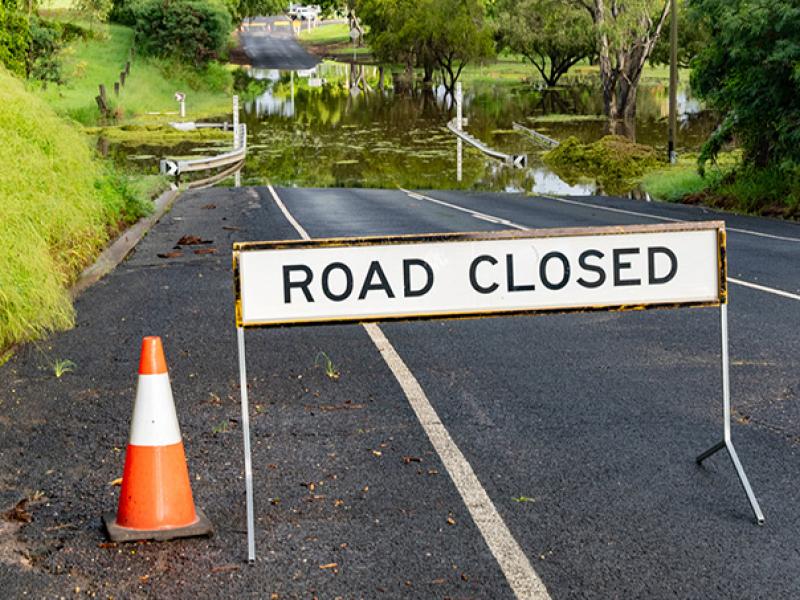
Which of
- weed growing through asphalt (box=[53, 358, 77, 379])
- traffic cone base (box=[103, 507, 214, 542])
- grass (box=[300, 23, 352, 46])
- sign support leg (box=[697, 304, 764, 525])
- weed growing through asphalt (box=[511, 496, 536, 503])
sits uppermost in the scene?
grass (box=[300, 23, 352, 46])

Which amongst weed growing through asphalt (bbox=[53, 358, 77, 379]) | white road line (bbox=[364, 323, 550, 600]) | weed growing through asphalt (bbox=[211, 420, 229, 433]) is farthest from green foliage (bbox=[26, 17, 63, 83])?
weed growing through asphalt (bbox=[211, 420, 229, 433])

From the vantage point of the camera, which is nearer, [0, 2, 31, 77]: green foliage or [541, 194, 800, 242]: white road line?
[0, 2, 31, 77]: green foliage

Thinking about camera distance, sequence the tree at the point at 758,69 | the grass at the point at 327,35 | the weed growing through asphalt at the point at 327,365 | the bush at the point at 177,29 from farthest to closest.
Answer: the grass at the point at 327,35, the bush at the point at 177,29, the tree at the point at 758,69, the weed growing through asphalt at the point at 327,365

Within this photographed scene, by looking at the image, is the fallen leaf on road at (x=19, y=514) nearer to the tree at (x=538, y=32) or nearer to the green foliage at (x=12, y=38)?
the green foliage at (x=12, y=38)

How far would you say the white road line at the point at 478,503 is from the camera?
16.4 ft

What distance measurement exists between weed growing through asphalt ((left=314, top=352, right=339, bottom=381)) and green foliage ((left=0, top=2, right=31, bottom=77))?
10.5 metres

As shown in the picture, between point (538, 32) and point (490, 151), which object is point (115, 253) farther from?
point (538, 32)

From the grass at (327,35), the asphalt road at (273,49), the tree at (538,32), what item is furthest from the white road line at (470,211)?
the grass at (327,35)

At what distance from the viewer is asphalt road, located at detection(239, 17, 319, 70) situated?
117812 millimetres

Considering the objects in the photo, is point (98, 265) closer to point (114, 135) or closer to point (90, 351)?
point (90, 351)

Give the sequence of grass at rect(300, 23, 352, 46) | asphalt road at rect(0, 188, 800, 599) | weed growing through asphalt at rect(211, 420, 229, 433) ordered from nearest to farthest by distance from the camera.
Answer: asphalt road at rect(0, 188, 800, 599) < weed growing through asphalt at rect(211, 420, 229, 433) < grass at rect(300, 23, 352, 46)

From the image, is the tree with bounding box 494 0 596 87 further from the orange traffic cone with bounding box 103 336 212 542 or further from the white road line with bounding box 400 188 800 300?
the orange traffic cone with bounding box 103 336 212 542

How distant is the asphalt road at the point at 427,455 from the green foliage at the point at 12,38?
7.83m

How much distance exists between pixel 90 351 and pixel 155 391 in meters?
4.19
